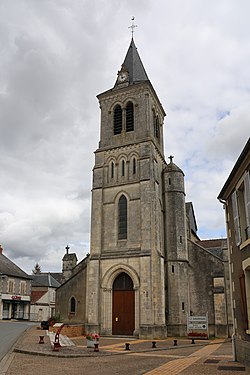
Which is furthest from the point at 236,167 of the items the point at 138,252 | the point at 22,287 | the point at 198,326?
the point at 22,287

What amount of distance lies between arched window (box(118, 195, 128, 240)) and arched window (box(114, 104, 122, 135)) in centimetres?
589

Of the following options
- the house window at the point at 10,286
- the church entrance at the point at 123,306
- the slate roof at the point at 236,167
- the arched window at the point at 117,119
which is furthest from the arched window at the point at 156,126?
the house window at the point at 10,286

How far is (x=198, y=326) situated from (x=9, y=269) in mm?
32740

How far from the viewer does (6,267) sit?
48.9 meters

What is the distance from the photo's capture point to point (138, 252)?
24828 millimetres

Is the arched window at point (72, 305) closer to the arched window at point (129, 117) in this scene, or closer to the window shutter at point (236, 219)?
the arched window at point (129, 117)

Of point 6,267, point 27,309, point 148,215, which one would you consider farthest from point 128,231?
point 27,309

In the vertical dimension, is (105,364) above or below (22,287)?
below

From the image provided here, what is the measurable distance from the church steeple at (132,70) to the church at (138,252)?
1.08 feet

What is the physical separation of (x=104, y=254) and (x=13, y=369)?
1581cm

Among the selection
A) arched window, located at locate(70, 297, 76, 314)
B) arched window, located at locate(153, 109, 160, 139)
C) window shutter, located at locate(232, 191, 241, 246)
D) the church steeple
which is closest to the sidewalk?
window shutter, located at locate(232, 191, 241, 246)

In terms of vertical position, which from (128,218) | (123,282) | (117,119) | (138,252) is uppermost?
(117,119)

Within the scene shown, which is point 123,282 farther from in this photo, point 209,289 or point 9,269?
point 9,269

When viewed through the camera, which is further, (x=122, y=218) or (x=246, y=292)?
(x=122, y=218)
